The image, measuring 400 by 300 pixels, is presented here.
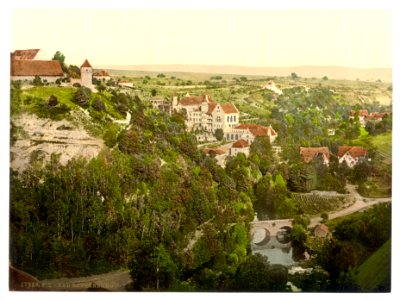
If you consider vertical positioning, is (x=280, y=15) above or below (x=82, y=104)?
above

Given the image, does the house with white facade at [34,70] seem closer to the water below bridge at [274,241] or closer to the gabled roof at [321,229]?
the water below bridge at [274,241]

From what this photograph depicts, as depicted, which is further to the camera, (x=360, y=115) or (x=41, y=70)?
(x=360, y=115)

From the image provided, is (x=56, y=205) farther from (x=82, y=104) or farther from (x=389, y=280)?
(x=389, y=280)

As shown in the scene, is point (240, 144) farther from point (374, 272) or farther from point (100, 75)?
point (374, 272)

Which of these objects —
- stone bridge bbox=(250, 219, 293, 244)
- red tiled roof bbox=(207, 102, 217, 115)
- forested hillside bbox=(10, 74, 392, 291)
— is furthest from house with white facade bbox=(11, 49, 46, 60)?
stone bridge bbox=(250, 219, 293, 244)

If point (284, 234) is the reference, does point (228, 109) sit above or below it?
above

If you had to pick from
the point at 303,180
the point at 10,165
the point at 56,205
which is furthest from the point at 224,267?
the point at 10,165

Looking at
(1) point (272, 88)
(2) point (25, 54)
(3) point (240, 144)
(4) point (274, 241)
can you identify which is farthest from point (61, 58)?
(4) point (274, 241)
